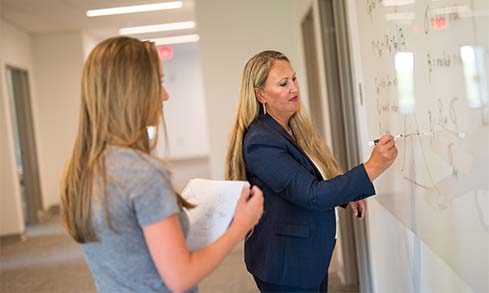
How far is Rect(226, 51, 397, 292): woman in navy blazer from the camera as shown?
4.68 ft

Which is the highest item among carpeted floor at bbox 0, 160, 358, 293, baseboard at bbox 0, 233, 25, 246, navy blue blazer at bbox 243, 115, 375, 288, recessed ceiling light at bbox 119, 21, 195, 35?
recessed ceiling light at bbox 119, 21, 195, 35

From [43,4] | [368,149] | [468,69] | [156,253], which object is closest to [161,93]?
[156,253]

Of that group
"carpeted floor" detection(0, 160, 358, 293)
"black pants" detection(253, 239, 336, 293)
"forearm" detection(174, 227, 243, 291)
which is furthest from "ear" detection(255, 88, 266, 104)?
"carpeted floor" detection(0, 160, 358, 293)

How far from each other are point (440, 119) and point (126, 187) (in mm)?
788

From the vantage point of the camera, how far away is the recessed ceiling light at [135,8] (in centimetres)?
638

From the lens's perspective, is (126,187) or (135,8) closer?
(126,187)

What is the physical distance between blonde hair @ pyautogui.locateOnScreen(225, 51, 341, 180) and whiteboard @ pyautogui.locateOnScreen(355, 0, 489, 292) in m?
0.28

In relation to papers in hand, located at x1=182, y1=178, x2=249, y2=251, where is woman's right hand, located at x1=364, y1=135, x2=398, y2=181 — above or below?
above

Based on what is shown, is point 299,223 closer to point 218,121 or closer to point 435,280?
point 435,280

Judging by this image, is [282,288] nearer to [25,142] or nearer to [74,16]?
[74,16]

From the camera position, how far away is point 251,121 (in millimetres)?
1684

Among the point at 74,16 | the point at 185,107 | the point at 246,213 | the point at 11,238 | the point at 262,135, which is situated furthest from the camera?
the point at 185,107

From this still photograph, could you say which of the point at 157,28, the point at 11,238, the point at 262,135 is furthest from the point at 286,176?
the point at 157,28

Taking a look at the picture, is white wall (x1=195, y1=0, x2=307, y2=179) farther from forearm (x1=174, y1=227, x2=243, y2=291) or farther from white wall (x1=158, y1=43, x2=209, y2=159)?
white wall (x1=158, y1=43, x2=209, y2=159)
